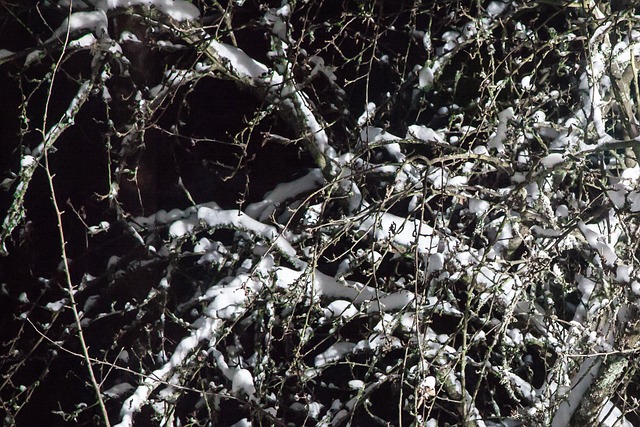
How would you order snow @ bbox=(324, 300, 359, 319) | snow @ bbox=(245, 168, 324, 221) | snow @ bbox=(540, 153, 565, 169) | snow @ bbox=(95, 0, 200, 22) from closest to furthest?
1. snow @ bbox=(540, 153, 565, 169)
2. snow @ bbox=(95, 0, 200, 22)
3. snow @ bbox=(324, 300, 359, 319)
4. snow @ bbox=(245, 168, 324, 221)

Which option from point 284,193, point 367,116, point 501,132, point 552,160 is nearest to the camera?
point 552,160

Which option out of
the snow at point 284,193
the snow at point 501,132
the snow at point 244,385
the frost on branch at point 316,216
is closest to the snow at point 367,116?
the frost on branch at point 316,216

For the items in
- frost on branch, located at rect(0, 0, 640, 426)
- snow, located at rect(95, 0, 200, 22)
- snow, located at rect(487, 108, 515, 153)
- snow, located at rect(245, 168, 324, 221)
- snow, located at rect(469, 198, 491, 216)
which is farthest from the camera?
snow, located at rect(245, 168, 324, 221)

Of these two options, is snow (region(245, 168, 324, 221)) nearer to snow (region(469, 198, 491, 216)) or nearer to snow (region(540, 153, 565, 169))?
snow (region(469, 198, 491, 216))

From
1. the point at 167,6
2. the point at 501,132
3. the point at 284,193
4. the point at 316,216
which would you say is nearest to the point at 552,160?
the point at 501,132

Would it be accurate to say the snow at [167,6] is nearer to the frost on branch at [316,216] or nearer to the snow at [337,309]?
the frost on branch at [316,216]

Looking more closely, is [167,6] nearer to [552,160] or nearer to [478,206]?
[478,206]

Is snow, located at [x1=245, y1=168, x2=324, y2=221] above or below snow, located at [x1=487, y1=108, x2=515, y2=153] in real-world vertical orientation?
below

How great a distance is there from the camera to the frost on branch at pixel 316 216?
3.27 meters

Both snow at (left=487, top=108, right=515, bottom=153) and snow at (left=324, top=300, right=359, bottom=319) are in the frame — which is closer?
snow at (left=487, top=108, right=515, bottom=153)

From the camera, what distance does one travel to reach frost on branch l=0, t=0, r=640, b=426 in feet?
10.7

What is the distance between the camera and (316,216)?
3.77 metres

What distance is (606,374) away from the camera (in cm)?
319

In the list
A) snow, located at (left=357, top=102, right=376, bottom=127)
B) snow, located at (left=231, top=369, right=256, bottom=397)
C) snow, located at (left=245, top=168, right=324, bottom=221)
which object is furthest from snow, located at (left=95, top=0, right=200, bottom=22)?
snow, located at (left=231, top=369, right=256, bottom=397)
